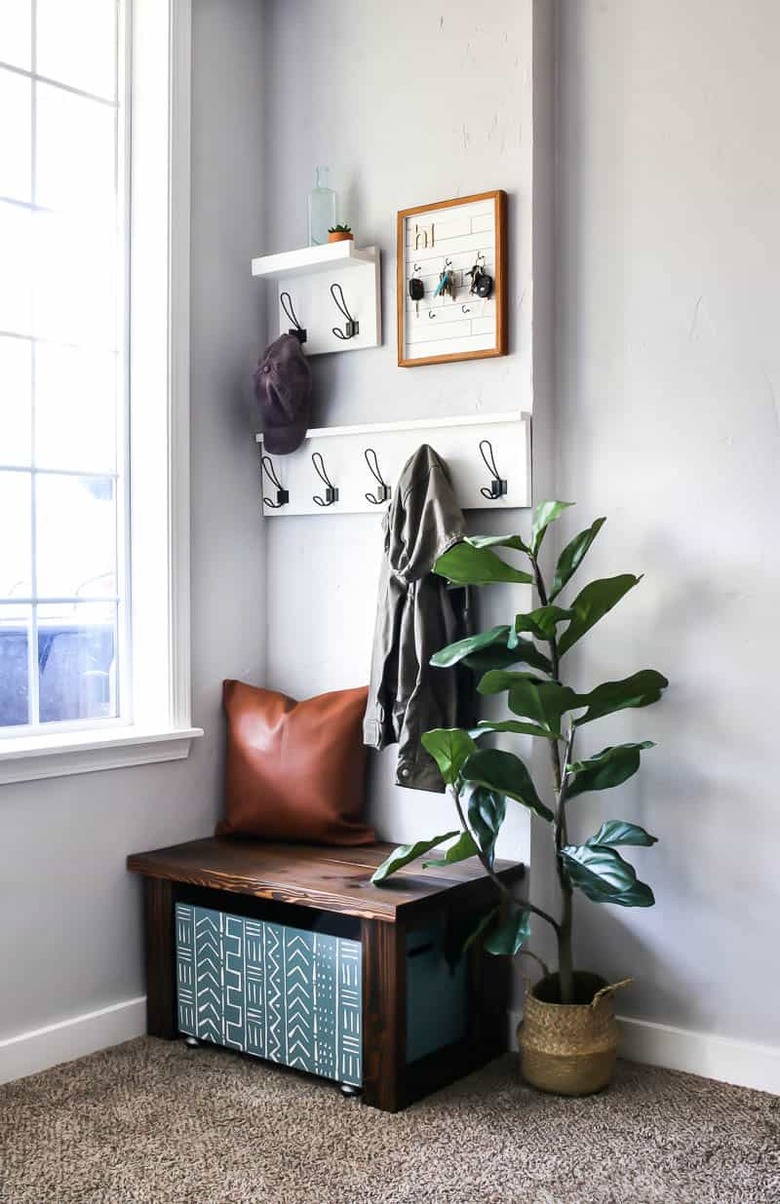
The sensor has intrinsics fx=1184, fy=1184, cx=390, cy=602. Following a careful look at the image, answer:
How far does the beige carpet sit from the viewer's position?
2238 mm

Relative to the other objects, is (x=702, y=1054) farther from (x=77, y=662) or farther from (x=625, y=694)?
(x=77, y=662)

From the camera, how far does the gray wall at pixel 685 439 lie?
2674 millimetres

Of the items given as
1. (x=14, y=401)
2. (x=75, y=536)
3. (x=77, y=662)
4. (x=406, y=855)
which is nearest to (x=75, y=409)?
(x=14, y=401)

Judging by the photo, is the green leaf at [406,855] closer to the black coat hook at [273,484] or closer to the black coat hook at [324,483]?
the black coat hook at [324,483]

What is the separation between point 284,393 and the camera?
10.4 feet

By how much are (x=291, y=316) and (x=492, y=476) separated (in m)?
0.84

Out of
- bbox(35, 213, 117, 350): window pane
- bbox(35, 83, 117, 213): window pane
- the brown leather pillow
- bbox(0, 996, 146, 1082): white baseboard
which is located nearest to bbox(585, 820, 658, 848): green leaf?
the brown leather pillow

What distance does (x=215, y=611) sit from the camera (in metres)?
3.30

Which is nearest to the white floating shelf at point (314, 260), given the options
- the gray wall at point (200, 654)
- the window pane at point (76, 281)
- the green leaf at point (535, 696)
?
the gray wall at point (200, 654)

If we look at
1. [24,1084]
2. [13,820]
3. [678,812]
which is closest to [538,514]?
[678,812]

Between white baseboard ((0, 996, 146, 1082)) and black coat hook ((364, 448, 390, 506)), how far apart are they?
1.43m

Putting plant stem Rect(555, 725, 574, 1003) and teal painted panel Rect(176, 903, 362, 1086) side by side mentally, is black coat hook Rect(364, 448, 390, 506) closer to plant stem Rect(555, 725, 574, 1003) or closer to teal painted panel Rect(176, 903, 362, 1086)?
plant stem Rect(555, 725, 574, 1003)

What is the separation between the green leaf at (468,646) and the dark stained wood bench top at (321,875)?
0.51m

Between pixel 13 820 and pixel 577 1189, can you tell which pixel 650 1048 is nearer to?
pixel 577 1189
